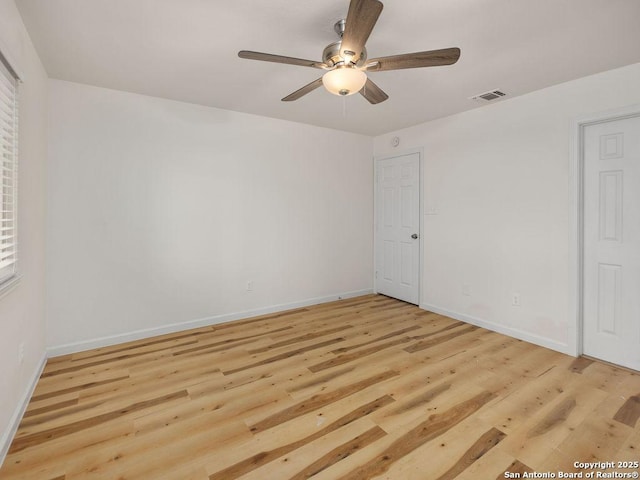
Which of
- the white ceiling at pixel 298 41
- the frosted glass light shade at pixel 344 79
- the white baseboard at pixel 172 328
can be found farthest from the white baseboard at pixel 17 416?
the frosted glass light shade at pixel 344 79

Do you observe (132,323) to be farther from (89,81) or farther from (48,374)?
(89,81)

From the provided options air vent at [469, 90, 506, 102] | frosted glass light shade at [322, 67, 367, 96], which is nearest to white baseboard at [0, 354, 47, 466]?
frosted glass light shade at [322, 67, 367, 96]

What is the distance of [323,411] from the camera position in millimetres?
2047

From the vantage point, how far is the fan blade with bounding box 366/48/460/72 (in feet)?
5.82

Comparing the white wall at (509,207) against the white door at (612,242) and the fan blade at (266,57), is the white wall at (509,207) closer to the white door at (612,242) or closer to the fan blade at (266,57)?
the white door at (612,242)

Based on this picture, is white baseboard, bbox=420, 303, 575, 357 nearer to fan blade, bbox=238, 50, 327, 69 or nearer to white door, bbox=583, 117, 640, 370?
white door, bbox=583, 117, 640, 370

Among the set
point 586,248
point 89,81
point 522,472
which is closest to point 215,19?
point 89,81

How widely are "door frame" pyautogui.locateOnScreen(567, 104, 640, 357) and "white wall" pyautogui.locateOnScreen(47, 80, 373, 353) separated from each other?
8.75ft

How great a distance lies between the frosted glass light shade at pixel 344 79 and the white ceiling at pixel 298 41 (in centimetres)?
36

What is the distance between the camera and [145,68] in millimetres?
2596

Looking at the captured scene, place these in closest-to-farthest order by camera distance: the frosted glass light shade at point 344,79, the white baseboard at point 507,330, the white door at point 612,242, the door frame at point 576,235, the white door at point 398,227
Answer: the frosted glass light shade at point 344,79 < the white door at point 612,242 < the door frame at point 576,235 < the white baseboard at point 507,330 < the white door at point 398,227

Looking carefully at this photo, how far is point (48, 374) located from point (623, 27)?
15.8 ft

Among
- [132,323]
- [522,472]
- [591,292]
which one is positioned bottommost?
[522,472]

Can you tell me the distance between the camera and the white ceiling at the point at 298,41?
1844 mm
